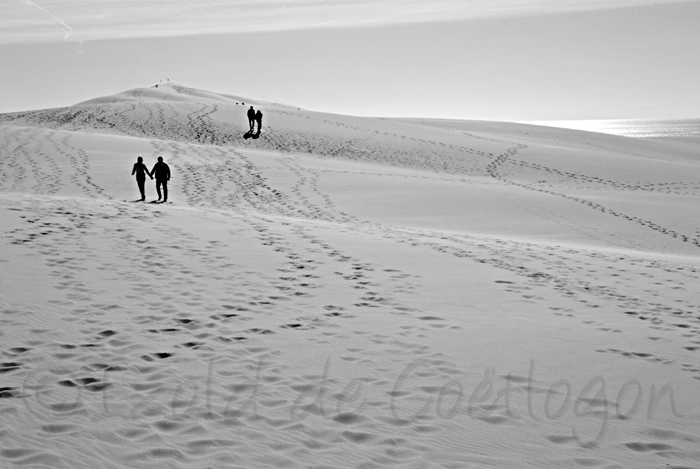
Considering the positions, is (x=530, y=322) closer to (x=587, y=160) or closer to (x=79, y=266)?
(x=79, y=266)

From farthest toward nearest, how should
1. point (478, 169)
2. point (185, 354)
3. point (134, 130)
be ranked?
point (134, 130) → point (478, 169) → point (185, 354)

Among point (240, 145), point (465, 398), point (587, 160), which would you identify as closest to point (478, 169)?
point (587, 160)

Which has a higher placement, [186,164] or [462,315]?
[186,164]

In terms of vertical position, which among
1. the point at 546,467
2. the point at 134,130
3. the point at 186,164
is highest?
the point at 134,130

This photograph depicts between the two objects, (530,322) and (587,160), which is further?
(587,160)

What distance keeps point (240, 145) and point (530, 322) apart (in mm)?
28414

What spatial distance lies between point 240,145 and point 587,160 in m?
20.2

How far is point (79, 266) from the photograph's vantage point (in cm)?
Result: 835

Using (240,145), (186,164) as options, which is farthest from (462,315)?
(240,145)

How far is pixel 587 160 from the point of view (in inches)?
1272

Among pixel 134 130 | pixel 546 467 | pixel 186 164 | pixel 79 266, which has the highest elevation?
pixel 134 130

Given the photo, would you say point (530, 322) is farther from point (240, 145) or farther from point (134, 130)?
point (134, 130)

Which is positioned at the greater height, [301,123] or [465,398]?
[301,123]

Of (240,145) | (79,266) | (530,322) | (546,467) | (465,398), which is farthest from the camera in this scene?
(240,145)
